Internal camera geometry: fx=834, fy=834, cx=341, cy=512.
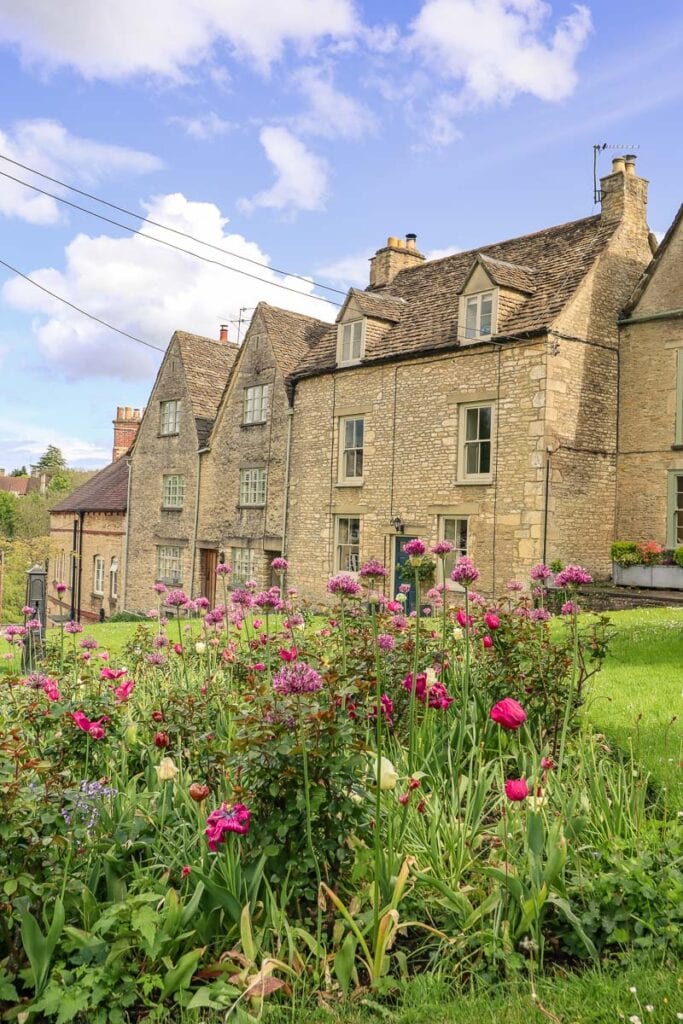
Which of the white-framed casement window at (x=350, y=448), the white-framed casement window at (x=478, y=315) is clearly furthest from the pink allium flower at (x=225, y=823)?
the white-framed casement window at (x=350, y=448)

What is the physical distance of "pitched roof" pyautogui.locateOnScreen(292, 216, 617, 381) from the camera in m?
20.1

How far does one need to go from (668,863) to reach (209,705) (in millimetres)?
3209

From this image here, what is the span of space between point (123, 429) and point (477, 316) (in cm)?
2409

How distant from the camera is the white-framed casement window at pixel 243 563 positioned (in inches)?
1048

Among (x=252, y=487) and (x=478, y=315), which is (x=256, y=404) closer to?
(x=252, y=487)

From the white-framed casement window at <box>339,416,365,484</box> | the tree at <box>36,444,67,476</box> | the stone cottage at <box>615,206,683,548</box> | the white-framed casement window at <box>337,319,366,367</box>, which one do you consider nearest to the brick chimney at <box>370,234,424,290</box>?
the white-framed casement window at <box>337,319,366,367</box>

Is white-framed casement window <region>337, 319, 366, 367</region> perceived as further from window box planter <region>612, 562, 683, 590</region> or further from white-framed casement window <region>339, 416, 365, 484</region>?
window box planter <region>612, 562, 683, 590</region>

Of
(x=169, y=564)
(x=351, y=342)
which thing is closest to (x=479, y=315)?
(x=351, y=342)

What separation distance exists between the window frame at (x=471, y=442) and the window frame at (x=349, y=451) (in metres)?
3.38

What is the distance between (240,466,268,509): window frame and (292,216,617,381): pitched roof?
11.1ft

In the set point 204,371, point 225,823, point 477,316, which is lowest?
point 225,823

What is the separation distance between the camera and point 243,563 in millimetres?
26984

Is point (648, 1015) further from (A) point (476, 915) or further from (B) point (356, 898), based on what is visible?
(B) point (356, 898)

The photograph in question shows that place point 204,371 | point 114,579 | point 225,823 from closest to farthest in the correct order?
point 225,823 < point 204,371 < point 114,579
